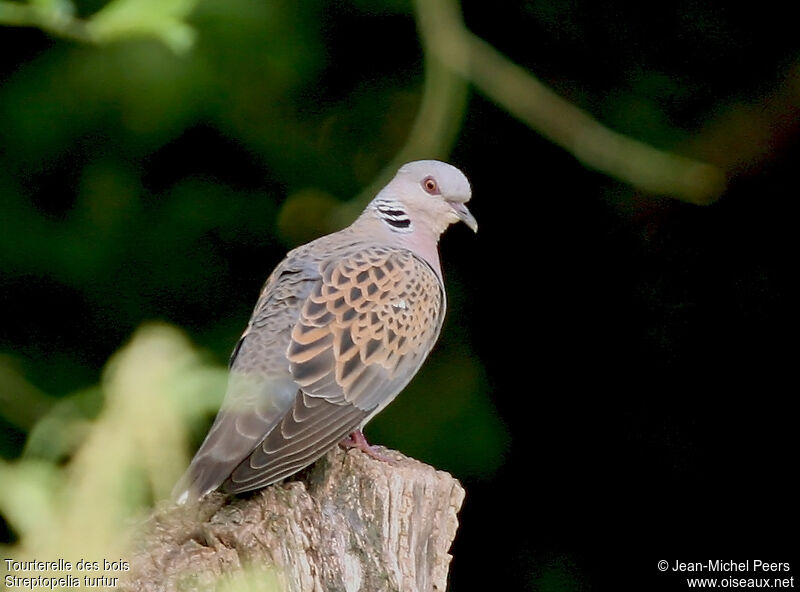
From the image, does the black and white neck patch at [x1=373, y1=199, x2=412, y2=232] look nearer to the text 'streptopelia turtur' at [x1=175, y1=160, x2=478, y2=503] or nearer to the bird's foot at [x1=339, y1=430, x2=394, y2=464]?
the text 'streptopelia turtur' at [x1=175, y1=160, x2=478, y2=503]

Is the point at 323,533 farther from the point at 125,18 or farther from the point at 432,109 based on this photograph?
the point at 432,109

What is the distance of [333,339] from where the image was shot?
3.25 metres

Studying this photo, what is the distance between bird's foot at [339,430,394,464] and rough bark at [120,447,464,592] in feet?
0.17

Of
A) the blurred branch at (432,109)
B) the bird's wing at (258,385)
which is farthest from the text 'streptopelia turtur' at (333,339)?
the blurred branch at (432,109)

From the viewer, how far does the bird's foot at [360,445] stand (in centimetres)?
302

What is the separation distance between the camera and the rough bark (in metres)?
2.22

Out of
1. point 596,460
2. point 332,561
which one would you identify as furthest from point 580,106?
point 332,561

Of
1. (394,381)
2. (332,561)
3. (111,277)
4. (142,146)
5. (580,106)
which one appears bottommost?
(332,561)

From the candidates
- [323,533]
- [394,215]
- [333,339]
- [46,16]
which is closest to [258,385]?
[333,339]

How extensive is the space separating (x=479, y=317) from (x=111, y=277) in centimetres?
158

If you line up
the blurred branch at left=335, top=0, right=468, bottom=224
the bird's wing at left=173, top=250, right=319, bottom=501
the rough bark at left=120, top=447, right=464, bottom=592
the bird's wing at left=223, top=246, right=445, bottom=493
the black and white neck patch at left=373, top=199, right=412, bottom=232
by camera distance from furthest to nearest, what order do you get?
the blurred branch at left=335, top=0, right=468, bottom=224 → the black and white neck patch at left=373, top=199, right=412, bottom=232 → the bird's wing at left=223, top=246, right=445, bottom=493 → the bird's wing at left=173, top=250, right=319, bottom=501 → the rough bark at left=120, top=447, right=464, bottom=592

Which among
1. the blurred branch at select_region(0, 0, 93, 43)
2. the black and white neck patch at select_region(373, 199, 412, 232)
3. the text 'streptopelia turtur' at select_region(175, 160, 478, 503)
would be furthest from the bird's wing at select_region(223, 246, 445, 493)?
the blurred branch at select_region(0, 0, 93, 43)

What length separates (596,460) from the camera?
5.39 meters

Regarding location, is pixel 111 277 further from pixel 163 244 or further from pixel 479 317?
pixel 479 317
